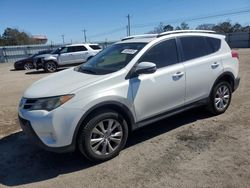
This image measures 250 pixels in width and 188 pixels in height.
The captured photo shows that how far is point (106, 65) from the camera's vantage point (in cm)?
464

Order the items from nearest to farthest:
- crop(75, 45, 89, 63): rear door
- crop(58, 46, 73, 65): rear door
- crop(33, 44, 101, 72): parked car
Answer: crop(33, 44, 101, 72): parked car
crop(58, 46, 73, 65): rear door
crop(75, 45, 89, 63): rear door

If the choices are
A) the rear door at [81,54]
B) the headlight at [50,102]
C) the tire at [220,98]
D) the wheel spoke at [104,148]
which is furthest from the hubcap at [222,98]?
the rear door at [81,54]

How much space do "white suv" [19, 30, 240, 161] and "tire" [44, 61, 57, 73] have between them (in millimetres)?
13040

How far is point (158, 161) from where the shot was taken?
3.91m

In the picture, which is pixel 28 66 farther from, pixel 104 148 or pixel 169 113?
pixel 104 148

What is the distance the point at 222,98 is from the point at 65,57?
45.9ft

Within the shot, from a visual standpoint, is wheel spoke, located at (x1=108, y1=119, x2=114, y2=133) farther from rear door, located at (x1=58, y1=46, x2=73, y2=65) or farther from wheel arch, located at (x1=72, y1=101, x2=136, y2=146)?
rear door, located at (x1=58, y1=46, x2=73, y2=65)

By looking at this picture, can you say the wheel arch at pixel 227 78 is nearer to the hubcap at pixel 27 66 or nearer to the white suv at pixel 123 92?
the white suv at pixel 123 92

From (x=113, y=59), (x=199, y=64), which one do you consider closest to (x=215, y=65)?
(x=199, y=64)

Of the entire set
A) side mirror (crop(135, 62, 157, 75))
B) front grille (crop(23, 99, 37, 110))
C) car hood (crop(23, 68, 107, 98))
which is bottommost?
front grille (crop(23, 99, 37, 110))

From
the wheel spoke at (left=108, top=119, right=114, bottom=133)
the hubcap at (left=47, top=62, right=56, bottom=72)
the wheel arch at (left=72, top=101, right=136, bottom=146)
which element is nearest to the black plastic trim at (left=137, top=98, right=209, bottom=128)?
the wheel arch at (left=72, top=101, right=136, bottom=146)

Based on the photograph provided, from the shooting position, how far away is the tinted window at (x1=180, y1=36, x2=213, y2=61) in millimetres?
4961

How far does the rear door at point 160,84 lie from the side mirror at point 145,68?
92 mm

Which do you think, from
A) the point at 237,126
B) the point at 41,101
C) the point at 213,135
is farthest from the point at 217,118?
the point at 41,101
